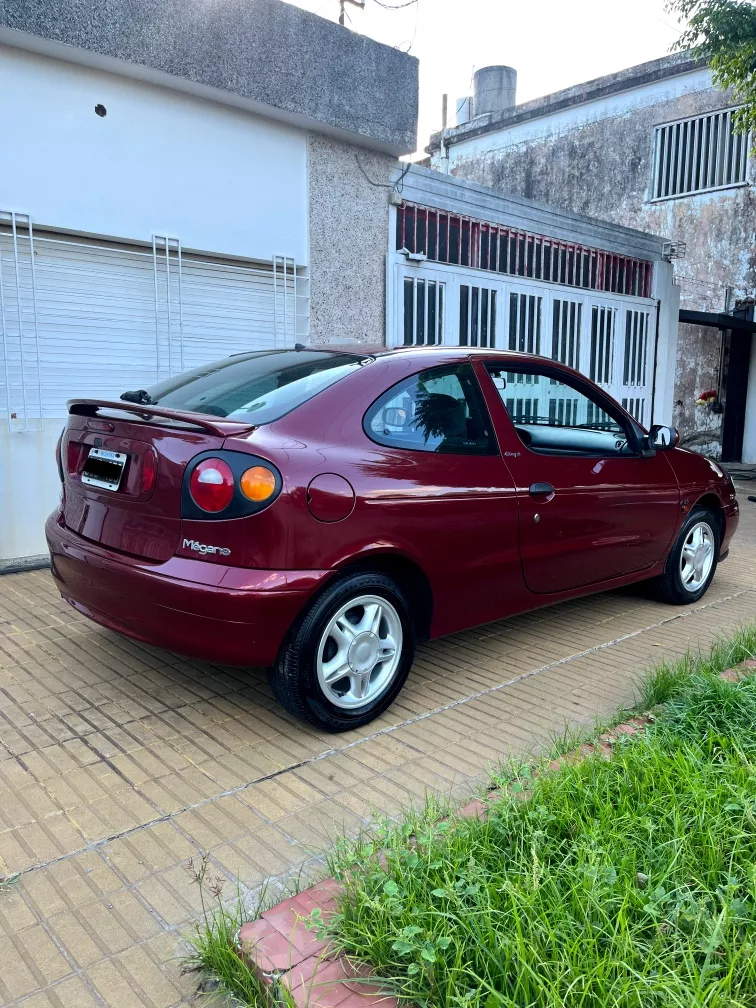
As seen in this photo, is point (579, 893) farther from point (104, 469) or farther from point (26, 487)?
point (26, 487)

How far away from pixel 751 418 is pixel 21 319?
13.6 m

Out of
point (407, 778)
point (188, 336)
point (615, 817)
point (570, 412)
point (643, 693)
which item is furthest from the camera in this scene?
point (188, 336)

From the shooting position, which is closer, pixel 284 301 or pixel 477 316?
pixel 284 301

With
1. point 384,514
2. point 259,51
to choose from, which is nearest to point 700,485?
point 384,514

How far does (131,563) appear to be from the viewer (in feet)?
10.2

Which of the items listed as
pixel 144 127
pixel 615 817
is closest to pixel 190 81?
pixel 144 127

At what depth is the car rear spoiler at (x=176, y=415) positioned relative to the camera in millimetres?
2986

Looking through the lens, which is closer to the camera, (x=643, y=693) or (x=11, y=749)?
(x=11, y=749)

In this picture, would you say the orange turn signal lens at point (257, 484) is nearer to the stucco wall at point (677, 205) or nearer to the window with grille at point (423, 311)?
the window with grille at point (423, 311)

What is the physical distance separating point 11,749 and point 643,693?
2705 millimetres

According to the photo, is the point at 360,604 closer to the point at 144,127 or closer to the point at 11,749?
the point at 11,749

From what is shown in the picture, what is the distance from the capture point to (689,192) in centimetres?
1479

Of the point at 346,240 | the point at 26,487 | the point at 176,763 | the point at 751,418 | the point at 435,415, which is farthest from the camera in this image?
the point at 751,418

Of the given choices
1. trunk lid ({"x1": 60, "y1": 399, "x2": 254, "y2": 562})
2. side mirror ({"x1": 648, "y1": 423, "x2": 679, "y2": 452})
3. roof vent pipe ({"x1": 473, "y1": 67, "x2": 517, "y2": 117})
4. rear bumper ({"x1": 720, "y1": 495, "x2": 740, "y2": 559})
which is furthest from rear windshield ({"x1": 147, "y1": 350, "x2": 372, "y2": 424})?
roof vent pipe ({"x1": 473, "y1": 67, "x2": 517, "y2": 117})
